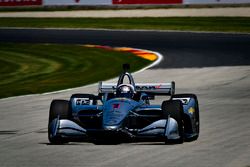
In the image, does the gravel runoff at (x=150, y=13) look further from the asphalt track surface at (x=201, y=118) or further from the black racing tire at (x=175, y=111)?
the black racing tire at (x=175, y=111)

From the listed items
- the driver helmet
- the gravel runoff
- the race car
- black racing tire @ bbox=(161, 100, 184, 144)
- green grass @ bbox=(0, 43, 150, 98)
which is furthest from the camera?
the gravel runoff

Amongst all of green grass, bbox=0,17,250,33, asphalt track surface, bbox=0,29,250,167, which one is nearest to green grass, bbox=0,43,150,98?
asphalt track surface, bbox=0,29,250,167

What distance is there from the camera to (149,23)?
46812 mm

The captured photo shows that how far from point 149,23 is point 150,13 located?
3868mm

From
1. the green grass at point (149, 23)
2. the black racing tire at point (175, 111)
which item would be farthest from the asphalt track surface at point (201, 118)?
the green grass at point (149, 23)

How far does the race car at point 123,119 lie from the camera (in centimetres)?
1524

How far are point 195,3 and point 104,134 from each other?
3538cm

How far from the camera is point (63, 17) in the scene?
52.5 metres

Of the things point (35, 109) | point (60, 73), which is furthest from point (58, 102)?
point (60, 73)

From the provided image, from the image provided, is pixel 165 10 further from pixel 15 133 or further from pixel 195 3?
pixel 15 133

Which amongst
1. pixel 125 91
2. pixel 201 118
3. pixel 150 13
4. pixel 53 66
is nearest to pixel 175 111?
pixel 125 91

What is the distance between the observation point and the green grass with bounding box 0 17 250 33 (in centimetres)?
4409

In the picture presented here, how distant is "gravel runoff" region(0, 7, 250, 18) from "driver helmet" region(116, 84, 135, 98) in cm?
3200

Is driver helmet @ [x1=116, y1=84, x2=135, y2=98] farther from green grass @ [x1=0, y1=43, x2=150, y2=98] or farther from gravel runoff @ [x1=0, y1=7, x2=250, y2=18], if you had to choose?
gravel runoff @ [x1=0, y1=7, x2=250, y2=18]
